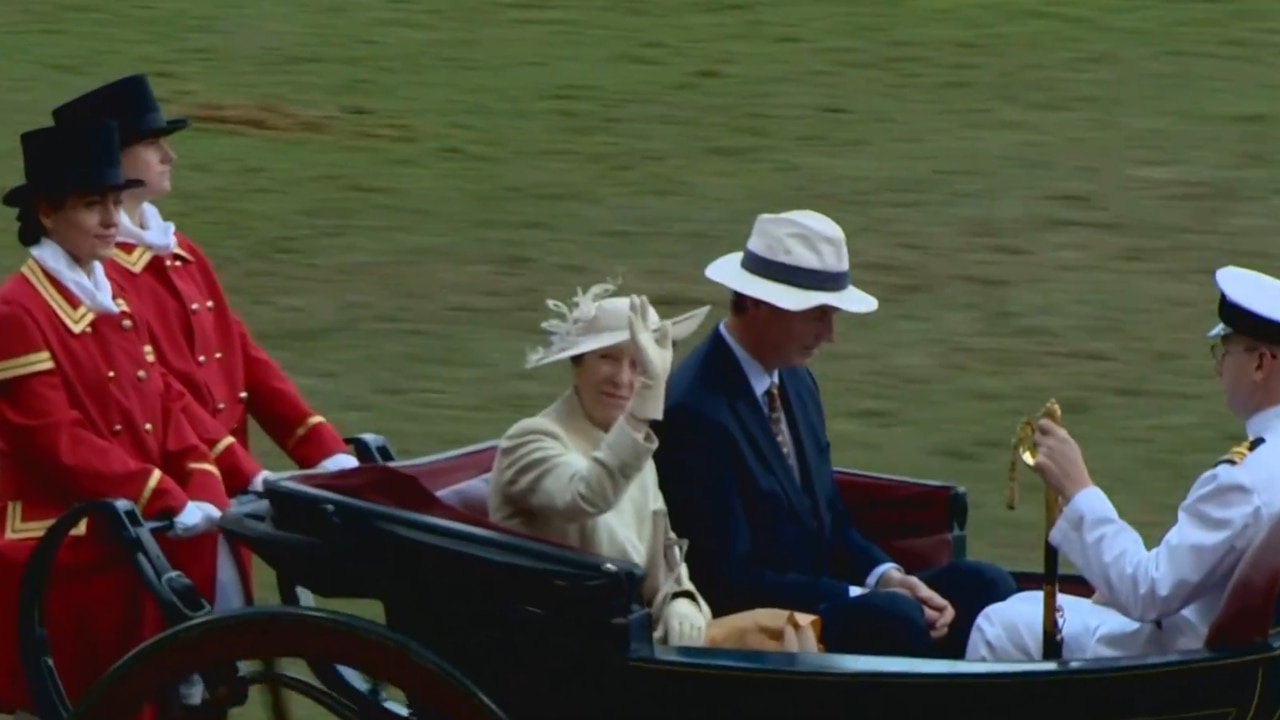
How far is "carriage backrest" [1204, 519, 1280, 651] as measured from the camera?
3.90 metres

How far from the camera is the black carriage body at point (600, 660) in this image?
3932 millimetres

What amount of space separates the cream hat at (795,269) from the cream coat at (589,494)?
40 centimetres

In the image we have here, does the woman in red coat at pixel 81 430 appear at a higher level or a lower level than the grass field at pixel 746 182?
higher

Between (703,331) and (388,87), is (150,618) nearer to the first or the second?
(703,331)

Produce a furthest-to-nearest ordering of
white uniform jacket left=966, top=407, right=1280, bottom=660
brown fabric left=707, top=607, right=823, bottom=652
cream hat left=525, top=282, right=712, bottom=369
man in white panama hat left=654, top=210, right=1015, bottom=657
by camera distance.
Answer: man in white panama hat left=654, top=210, right=1015, bottom=657 → cream hat left=525, top=282, right=712, bottom=369 → brown fabric left=707, top=607, right=823, bottom=652 → white uniform jacket left=966, top=407, right=1280, bottom=660

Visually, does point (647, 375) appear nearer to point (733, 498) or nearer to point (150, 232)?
point (733, 498)

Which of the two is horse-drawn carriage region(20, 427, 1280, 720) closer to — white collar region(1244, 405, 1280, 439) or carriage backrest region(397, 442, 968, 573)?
white collar region(1244, 405, 1280, 439)

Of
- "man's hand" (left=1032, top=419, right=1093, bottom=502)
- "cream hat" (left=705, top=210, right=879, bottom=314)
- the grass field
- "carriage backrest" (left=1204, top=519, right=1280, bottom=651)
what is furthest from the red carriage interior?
the grass field

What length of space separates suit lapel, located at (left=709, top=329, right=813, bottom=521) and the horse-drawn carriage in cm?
64

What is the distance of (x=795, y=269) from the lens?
15.2 feet

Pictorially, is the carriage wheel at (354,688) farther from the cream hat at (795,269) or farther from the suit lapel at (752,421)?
the cream hat at (795,269)

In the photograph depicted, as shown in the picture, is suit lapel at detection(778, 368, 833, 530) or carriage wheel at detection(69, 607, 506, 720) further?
suit lapel at detection(778, 368, 833, 530)

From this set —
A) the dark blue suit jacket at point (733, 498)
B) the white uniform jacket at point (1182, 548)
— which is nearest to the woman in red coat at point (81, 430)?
the dark blue suit jacket at point (733, 498)

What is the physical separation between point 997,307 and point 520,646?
479 cm
